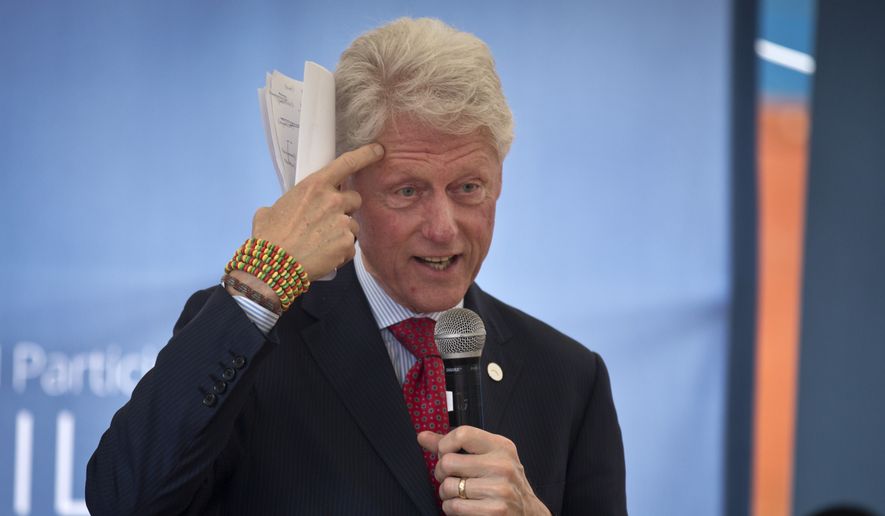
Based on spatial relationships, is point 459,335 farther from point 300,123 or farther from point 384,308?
point 300,123

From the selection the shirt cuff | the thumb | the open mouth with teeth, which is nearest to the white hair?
the open mouth with teeth

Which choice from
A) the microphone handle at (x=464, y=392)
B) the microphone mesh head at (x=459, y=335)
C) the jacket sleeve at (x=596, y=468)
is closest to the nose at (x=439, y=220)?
the microphone mesh head at (x=459, y=335)

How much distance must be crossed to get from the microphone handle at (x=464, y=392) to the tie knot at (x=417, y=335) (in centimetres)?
33

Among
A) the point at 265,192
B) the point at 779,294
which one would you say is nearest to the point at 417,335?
the point at 265,192

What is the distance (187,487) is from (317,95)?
78 centimetres

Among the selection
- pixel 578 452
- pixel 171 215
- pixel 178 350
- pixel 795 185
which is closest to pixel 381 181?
pixel 178 350

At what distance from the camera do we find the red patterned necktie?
1971 millimetres

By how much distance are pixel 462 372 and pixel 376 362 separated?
1.04 ft

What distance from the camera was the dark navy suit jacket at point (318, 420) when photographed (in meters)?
1.62

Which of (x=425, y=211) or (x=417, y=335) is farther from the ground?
(x=425, y=211)

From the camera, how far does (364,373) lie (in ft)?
6.41

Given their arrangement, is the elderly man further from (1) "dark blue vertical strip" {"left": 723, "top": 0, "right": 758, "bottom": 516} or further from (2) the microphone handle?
(1) "dark blue vertical strip" {"left": 723, "top": 0, "right": 758, "bottom": 516}

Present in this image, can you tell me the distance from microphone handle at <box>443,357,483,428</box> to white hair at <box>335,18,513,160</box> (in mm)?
526

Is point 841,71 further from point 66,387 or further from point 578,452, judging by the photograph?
point 66,387
